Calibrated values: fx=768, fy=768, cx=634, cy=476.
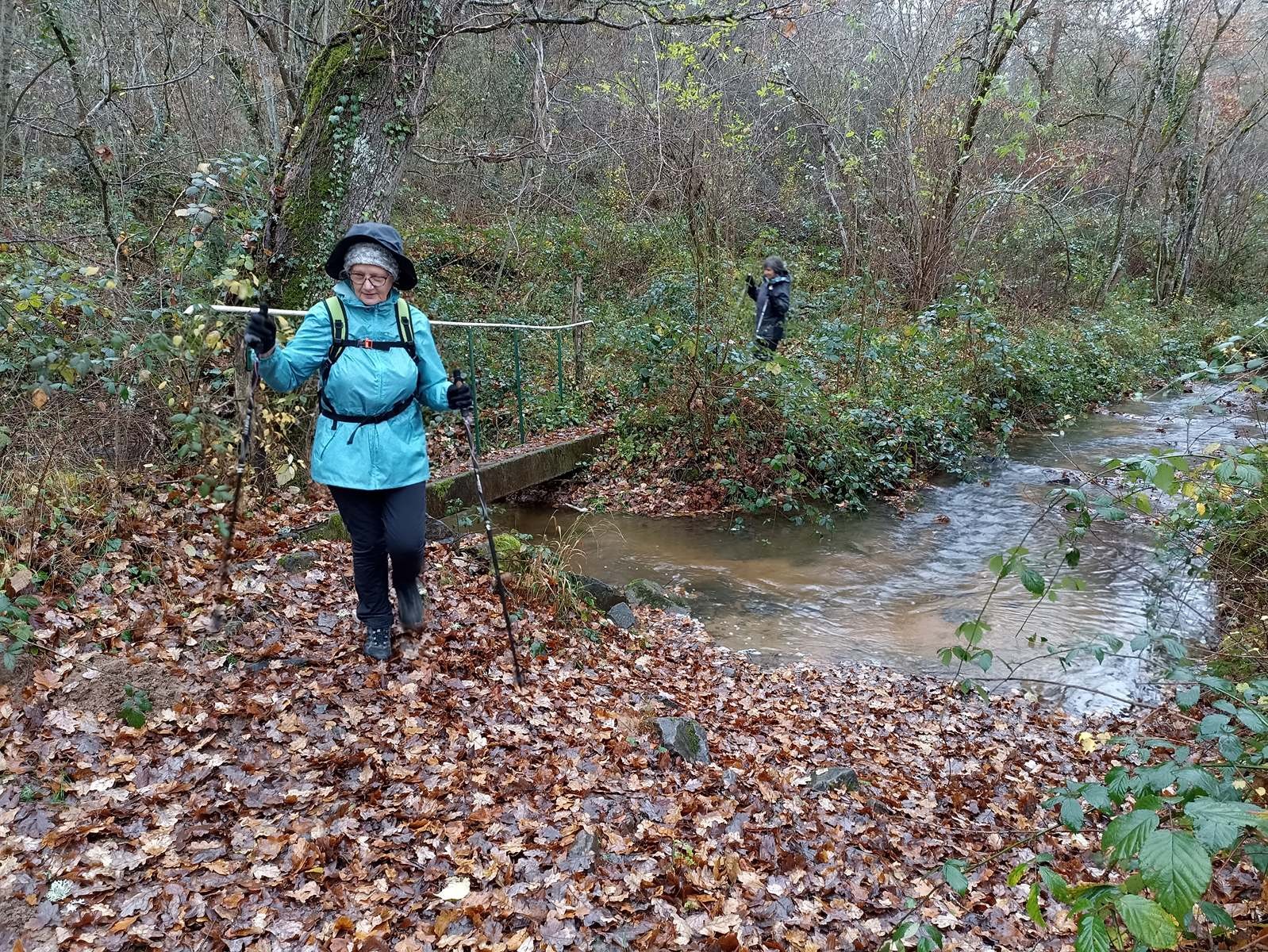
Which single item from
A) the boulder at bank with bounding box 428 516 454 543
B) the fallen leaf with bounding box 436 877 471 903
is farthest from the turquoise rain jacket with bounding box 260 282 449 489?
the boulder at bank with bounding box 428 516 454 543

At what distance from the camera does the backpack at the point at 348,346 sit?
12.1 feet

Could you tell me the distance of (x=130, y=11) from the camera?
884 centimetres

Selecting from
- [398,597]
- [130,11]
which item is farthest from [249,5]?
[398,597]

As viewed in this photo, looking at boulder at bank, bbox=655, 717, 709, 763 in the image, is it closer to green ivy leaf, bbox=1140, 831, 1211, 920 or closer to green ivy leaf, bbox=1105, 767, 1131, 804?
green ivy leaf, bbox=1105, 767, 1131, 804

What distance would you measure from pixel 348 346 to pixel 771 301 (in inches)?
303

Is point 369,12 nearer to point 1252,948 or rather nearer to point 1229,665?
point 1252,948

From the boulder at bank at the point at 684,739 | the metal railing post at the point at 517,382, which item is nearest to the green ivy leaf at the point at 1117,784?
the boulder at bank at the point at 684,739

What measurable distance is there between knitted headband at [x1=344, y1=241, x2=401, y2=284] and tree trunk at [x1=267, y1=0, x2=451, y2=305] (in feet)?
8.71

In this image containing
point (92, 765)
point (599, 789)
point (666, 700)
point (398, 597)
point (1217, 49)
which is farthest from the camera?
point (1217, 49)

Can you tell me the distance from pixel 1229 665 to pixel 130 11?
1237 centimetres

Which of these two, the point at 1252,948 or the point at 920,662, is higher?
the point at 1252,948

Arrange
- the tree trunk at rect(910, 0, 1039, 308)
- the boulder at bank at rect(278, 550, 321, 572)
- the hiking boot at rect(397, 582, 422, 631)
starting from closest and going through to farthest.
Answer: the hiking boot at rect(397, 582, 422, 631) → the boulder at bank at rect(278, 550, 321, 572) → the tree trunk at rect(910, 0, 1039, 308)

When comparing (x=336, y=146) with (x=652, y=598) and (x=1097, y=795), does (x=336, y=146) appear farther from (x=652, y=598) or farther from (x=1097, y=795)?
(x=1097, y=795)

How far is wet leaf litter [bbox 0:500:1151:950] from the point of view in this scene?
2697 mm
